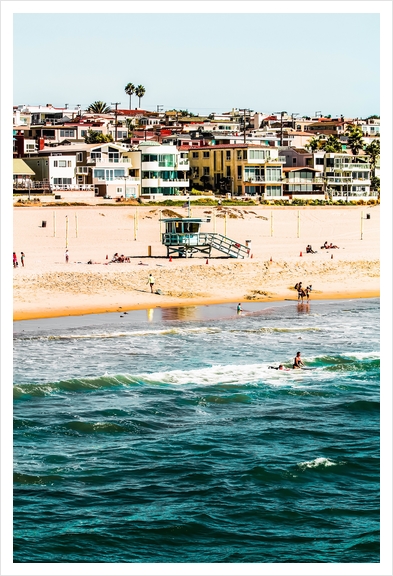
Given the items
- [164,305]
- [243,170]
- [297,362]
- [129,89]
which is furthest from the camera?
[129,89]

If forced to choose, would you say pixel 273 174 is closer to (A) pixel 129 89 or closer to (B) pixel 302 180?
(B) pixel 302 180

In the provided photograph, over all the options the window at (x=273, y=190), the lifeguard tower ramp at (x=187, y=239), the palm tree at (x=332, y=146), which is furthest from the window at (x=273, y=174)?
the lifeguard tower ramp at (x=187, y=239)

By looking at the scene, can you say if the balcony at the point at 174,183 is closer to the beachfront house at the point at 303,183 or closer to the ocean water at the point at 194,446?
the beachfront house at the point at 303,183

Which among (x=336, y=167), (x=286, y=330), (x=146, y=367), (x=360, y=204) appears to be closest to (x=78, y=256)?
(x=286, y=330)

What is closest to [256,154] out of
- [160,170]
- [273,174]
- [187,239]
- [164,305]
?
[273,174]

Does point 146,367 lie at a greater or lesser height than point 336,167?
lesser

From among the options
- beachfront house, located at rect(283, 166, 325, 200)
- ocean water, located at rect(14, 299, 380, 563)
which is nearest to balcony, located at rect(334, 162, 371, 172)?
beachfront house, located at rect(283, 166, 325, 200)
